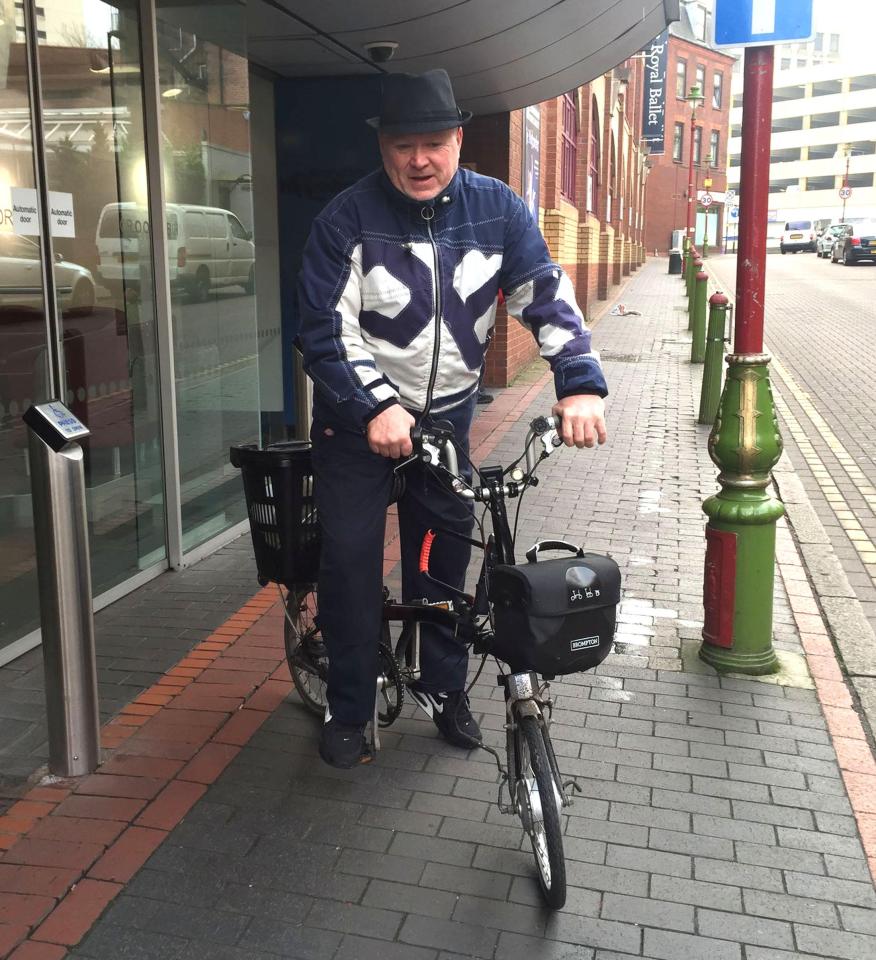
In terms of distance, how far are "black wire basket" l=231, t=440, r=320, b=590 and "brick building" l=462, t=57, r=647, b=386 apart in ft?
26.5

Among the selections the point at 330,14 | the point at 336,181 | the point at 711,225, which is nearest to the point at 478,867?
the point at 330,14

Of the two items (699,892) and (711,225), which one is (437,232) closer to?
(699,892)

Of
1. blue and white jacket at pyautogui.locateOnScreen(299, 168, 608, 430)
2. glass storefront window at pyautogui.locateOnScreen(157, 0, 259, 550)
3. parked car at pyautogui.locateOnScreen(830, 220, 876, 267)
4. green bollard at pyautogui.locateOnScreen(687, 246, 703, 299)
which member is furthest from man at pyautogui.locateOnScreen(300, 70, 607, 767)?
parked car at pyautogui.locateOnScreen(830, 220, 876, 267)

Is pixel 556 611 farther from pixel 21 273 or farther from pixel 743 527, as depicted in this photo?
pixel 21 273

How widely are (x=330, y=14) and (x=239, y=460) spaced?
412 centimetres

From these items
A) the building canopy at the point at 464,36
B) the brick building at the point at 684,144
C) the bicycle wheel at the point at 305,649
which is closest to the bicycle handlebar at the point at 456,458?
the bicycle wheel at the point at 305,649

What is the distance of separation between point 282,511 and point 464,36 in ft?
16.2

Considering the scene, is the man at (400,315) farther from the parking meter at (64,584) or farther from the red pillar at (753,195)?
the red pillar at (753,195)

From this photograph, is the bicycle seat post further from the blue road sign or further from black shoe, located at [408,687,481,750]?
the blue road sign

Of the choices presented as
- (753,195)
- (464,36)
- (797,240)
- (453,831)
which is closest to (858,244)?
(797,240)

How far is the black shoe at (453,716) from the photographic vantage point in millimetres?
3623

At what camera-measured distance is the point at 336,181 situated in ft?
28.9

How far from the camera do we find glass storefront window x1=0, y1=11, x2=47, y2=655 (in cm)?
439

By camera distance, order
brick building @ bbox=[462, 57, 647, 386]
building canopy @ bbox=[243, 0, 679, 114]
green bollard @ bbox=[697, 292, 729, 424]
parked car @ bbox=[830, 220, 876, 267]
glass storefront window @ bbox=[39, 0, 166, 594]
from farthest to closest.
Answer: parked car @ bbox=[830, 220, 876, 267] → brick building @ bbox=[462, 57, 647, 386] → green bollard @ bbox=[697, 292, 729, 424] → building canopy @ bbox=[243, 0, 679, 114] → glass storefront window @ bbox=[39, 0, 166, 594]
